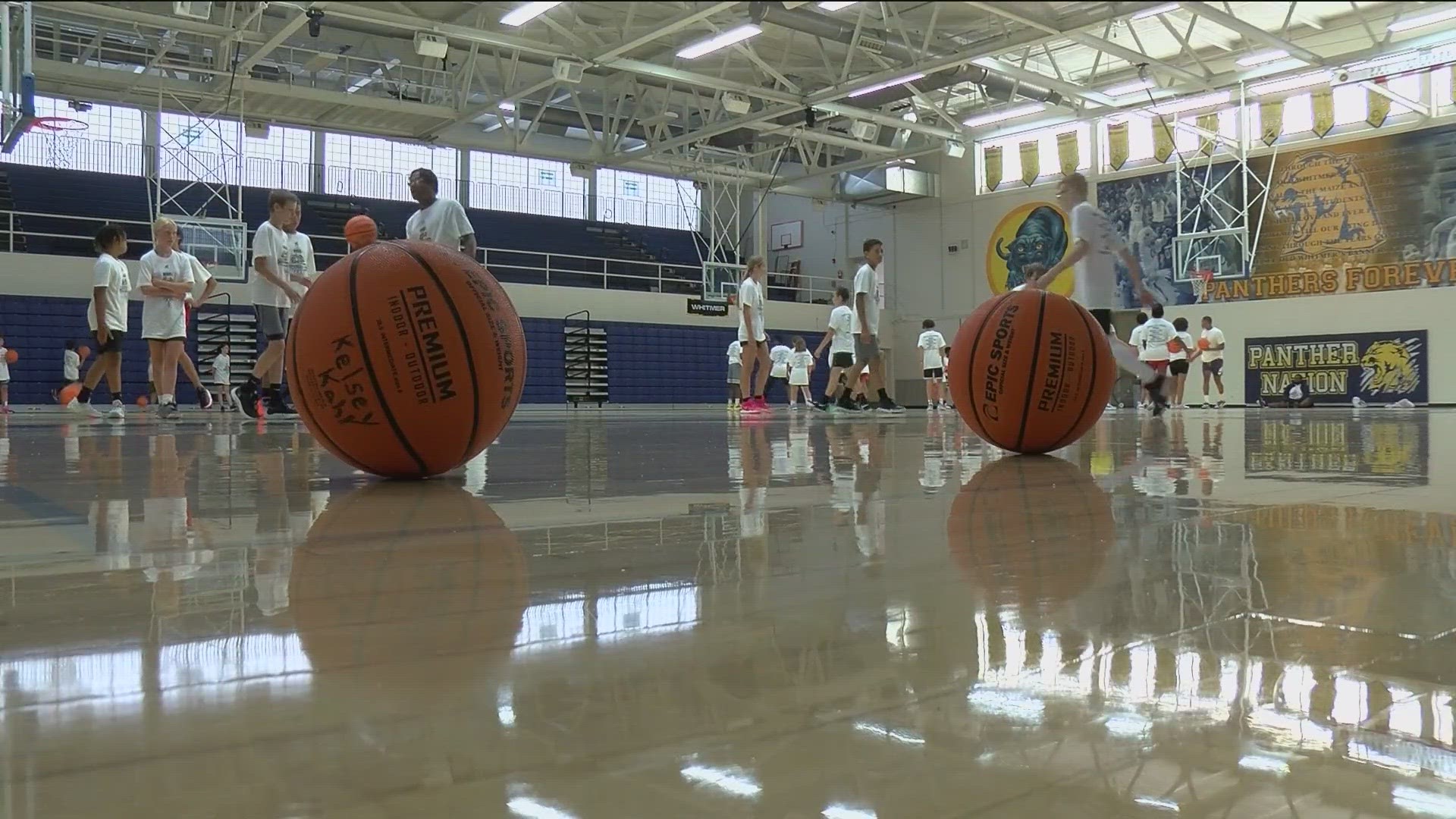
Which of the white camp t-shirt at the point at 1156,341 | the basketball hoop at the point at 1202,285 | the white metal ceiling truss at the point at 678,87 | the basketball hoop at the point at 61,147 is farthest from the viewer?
the basketball hoop at the point at 61,147

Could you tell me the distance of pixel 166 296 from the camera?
26.0 ft

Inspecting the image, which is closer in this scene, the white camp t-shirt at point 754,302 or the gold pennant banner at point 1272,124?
the white camp t-shirt at point 754,302

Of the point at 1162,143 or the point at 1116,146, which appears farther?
the point at 1116,146

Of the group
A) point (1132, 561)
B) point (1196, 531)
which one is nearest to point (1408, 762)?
point (1132, 561)

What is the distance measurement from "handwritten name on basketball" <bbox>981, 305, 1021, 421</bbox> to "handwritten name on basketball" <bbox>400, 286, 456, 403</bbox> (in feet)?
6.66

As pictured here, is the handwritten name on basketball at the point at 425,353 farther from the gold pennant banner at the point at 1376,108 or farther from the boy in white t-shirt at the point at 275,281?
the gold pennant banner at the point at 1376,108

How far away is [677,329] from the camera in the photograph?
2336 cm

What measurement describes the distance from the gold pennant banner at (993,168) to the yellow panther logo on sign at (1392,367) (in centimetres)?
848

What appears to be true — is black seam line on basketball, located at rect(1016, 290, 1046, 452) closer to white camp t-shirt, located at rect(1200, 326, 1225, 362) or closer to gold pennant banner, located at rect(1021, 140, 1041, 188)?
white camp t-shirt, located at rect(1200, 326, 1225, 362)

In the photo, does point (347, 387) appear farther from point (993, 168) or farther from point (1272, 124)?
point (993, 168)

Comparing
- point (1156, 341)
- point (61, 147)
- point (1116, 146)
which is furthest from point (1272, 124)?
point (61, 147)

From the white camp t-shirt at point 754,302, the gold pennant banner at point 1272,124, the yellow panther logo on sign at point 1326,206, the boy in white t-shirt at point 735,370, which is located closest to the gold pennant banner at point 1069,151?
the gold pennant banner at point 1272,124

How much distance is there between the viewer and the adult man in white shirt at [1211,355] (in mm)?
18578

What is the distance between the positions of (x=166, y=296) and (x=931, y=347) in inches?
510
